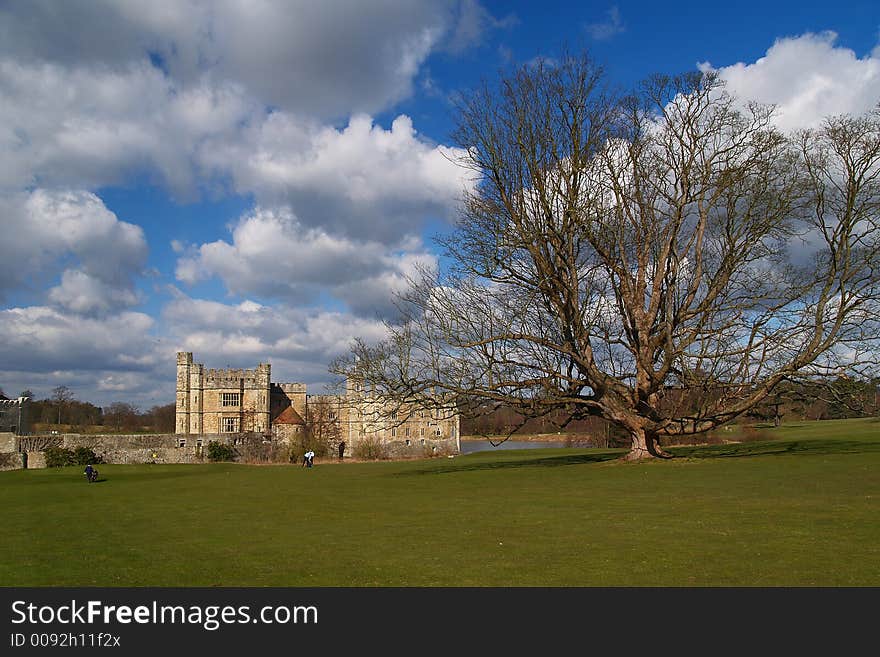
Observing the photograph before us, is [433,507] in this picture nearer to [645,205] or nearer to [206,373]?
[645,205]

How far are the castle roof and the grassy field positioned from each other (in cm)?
4751

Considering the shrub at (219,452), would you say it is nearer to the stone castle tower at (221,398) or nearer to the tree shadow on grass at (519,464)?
the stone castle tower at (221,398)

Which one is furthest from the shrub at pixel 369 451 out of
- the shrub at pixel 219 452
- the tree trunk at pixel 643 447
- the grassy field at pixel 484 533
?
the grassy field at pixel 484 533

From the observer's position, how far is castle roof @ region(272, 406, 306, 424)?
70706mm

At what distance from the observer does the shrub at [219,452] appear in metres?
52.8

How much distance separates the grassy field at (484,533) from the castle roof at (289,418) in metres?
47.5

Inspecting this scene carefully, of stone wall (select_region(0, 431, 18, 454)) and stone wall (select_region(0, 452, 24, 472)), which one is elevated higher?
stone wall (select_region(0, 431, 18, 454))

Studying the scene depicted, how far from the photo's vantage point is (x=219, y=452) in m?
53.0

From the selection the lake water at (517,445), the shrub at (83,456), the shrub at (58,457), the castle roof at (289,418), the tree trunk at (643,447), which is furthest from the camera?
the lake water at (517,445)

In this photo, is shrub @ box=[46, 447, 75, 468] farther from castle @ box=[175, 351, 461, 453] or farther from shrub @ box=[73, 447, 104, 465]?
castle @ box=[175, 351, 461, 453]

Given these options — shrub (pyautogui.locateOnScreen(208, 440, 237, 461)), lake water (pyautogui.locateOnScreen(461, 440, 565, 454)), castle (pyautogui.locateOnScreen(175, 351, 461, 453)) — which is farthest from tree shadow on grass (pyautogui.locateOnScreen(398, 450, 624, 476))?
castle (pyautogui.locateOnScreen(175, 351, 461, 453))

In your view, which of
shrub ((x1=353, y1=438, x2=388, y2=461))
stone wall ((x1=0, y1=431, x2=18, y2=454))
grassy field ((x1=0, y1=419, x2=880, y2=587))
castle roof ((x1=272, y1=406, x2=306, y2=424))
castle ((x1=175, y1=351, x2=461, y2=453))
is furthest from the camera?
castle ((x1=175, y1=351, x2=461, y2=453))

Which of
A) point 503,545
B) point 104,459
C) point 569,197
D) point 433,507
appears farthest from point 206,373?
point 503,545
